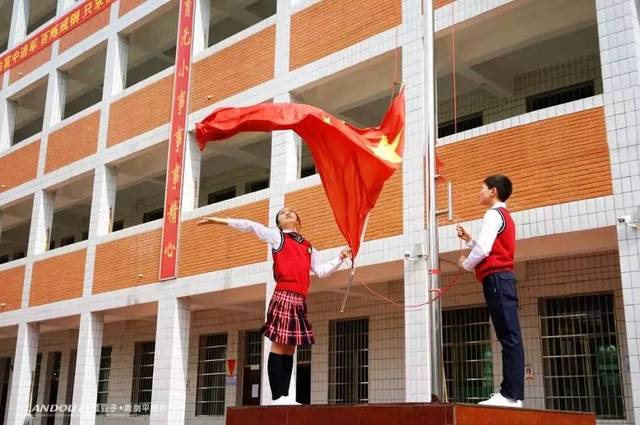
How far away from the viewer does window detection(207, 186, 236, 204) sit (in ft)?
59.5

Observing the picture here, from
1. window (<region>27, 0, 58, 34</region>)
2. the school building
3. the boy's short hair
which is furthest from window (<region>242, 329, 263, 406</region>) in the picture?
window (<region>27, 0, 58, 34</region>)

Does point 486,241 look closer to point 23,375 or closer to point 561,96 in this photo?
point 561,96

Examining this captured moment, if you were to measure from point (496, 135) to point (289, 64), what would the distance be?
4404 millimetres

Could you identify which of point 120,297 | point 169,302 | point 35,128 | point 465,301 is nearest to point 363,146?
point 465,301

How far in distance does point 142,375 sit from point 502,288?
14654 millimetres

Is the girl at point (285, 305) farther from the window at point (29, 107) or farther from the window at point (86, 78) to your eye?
the window at point (29, 107)

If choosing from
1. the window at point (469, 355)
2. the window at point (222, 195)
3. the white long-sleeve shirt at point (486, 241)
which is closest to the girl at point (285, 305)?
the white long-sleeve shirt at point (486, 241)

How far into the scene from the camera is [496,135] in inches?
381

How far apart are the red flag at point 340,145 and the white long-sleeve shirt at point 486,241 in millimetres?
1454

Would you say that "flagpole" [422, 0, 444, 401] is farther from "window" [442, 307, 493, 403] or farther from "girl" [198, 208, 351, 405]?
"window" [442, 307, 493, 403]

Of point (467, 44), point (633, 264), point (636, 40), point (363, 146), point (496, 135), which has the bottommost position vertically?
point (633, 264)

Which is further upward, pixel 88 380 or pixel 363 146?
pixel 363 146

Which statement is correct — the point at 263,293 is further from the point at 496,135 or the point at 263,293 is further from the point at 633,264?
the point at 633,264

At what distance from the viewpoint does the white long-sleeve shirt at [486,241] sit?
5.46m
